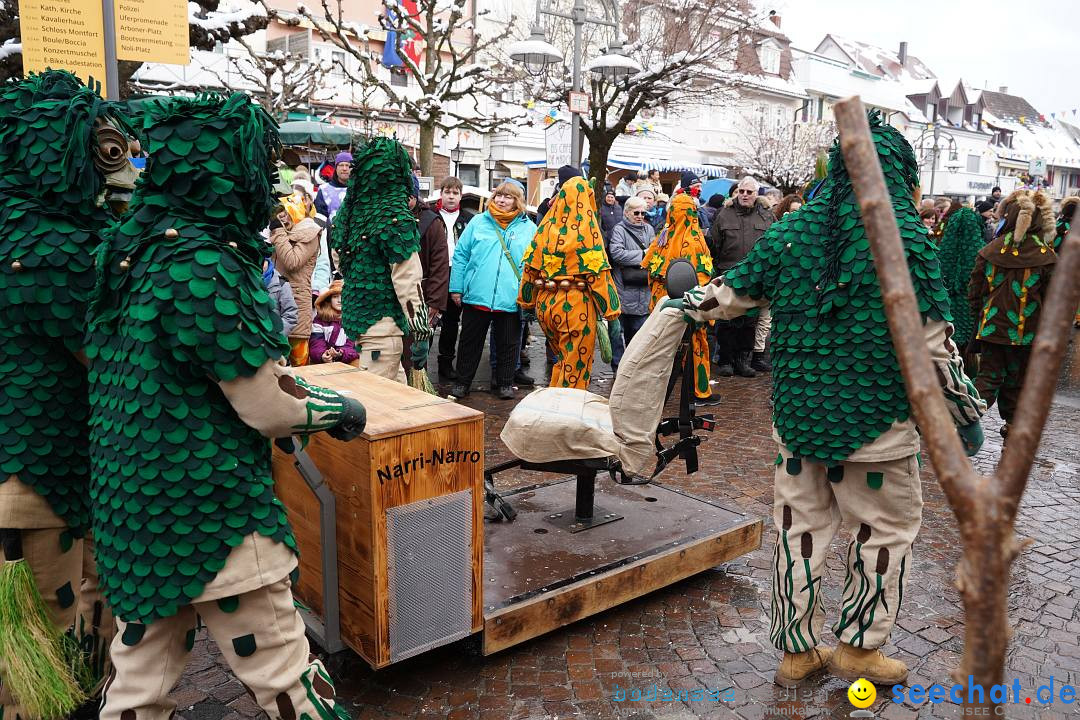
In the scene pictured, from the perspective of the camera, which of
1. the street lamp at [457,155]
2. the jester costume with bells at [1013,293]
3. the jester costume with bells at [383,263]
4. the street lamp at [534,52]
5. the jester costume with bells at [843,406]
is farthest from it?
the street lamp at [457,155]

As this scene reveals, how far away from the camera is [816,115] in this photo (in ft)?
140

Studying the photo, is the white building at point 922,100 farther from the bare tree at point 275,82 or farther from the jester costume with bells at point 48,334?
the jester costume with bells at point 48,334

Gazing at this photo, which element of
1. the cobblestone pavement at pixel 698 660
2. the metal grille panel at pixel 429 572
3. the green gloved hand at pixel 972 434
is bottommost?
the cobblestone pavement at pixel 698 660

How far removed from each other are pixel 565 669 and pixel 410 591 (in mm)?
838

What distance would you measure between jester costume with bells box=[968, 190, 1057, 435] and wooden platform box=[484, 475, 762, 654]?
3.60 meters

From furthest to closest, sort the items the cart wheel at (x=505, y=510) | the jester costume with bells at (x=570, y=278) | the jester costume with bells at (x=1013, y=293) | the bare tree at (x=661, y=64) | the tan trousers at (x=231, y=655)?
the bare tree at (x=661, y=64), the jester costume with bells at (x=1013, y=293), the jester costume with bells at (x=570, y=278), the cart wheel at (x=505, y=510), the tan trousers at (x=231, y=655)

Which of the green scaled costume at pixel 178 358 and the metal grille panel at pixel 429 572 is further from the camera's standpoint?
the metal grille panel at pixel 429 572

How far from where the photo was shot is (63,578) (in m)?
2.96

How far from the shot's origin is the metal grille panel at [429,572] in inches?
122

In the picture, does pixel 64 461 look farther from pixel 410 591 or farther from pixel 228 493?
pixel 410 591

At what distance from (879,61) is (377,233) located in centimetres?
5755

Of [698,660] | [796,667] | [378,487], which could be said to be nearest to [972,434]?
[796,667]

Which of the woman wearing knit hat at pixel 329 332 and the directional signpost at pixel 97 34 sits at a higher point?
the directional signpost at pixel 97 34

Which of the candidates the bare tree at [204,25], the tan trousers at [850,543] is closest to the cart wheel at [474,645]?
the tan trousers at [850,543]
